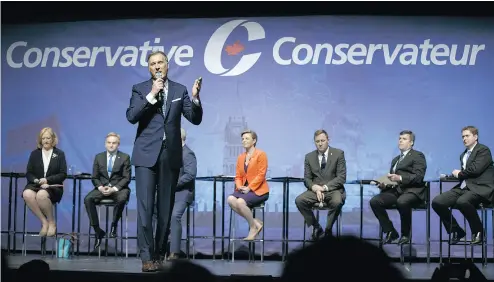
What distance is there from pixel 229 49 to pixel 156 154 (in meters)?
3.53

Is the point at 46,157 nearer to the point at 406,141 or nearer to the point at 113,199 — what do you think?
the point at 113,199

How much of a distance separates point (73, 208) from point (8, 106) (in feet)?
5.33

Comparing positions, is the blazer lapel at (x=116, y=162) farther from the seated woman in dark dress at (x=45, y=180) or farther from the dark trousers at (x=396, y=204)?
the dark trousers at (x=396, y=204)

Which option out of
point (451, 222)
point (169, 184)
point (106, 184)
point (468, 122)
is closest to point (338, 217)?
point (451, 222)

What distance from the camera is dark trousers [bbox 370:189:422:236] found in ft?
21.5

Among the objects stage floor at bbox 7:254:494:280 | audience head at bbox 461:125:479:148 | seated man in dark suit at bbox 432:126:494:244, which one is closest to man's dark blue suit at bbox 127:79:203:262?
stage floor at bbox 7:254:494:280

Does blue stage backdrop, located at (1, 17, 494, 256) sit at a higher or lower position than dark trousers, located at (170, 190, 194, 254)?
higher

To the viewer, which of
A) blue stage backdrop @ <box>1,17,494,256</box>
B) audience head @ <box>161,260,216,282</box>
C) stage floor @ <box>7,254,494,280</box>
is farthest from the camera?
blue stage backdrop @ <box>1,17,494,256</box>

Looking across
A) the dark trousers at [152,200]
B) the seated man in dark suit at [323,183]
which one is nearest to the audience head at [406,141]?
the seated man in dark suit at [323,183]

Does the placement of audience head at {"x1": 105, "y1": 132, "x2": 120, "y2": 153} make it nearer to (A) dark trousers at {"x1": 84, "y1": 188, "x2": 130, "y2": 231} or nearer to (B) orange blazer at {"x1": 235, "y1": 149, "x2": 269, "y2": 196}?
(A) dark trousers at {"x1": 84, "y1": 188, "x2": 130, "y2": 231}

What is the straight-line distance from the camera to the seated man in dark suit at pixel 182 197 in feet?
21.6

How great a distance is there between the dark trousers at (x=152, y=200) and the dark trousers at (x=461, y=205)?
297cm

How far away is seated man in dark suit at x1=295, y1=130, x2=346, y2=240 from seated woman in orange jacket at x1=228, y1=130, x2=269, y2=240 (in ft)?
1.25

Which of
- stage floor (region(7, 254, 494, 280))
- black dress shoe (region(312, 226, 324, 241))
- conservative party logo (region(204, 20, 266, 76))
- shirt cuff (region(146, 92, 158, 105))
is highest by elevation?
conservative party logo (region(204, 20, 266, 76))
